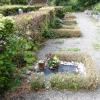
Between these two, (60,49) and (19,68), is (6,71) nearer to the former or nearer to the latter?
(19,68)

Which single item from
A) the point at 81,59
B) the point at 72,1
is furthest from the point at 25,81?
the point at 72,1

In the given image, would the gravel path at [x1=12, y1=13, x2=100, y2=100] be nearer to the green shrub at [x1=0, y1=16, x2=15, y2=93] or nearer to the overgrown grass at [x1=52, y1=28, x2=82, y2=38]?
the overgrown grass at [x1=52, y1=28, x2=82, y2=38]

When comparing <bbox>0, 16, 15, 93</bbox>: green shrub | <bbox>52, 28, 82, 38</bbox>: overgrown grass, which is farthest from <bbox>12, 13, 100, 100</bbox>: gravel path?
<bbox>0, 16, 15, 93</bbox>: green shrub

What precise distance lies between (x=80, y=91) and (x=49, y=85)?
102cm

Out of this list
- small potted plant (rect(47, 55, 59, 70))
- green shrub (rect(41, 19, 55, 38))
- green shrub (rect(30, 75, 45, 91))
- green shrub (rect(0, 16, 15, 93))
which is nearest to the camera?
green shrub (rect(0, 16, 15, 93))

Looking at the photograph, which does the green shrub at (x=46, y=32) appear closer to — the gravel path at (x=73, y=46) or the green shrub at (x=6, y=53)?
the gravel path at (x=73, y=46)

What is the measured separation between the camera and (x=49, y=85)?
1000 cm

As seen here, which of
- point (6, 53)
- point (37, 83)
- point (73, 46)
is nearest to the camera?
point (6, 53)

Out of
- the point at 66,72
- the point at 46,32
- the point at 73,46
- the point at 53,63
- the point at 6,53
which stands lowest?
the point at 73,46

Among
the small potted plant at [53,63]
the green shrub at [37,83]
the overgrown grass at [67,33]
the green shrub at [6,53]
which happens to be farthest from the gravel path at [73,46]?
the small potted plant at [53,63]

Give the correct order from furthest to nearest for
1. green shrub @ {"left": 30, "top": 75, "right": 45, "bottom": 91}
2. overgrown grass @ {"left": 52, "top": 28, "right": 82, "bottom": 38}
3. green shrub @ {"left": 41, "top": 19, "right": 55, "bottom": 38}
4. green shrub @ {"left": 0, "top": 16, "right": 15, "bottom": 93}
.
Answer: overgrown grass @ {"left": 52, "top": 28, "right": 82, "bottom": 38}
green shrub @ {"left": 41, "top": 19, "right": 55, "bottom": 38}
green shrub @ {"left": 30, "top": 75, "right": 45, "bottom": 91}
green shrub @ {"left": 0, "top": 16, "right": 15, "bottom": 93}

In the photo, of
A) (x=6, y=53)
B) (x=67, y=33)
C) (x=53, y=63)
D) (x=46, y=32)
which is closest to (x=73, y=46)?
(x=46, y=32)

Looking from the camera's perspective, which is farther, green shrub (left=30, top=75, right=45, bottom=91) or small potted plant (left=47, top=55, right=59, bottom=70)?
small potted plant (left=47, top=55, right=59, bottom=70)

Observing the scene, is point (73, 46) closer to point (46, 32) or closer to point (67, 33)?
point (46, 32)
